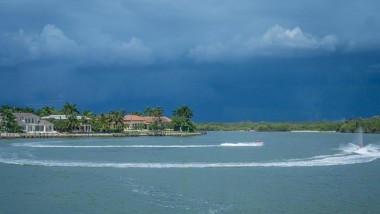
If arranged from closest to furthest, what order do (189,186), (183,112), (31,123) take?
1. (189,186)
2. (31,123)
3. (183,112)

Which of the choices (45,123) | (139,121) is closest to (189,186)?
(45,123)

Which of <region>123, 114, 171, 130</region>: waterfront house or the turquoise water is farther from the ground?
<region>123, 114, 171, 130</region>: waterfront house

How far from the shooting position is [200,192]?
31.0m

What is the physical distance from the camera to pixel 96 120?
12731cm

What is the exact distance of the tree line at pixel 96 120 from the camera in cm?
11265

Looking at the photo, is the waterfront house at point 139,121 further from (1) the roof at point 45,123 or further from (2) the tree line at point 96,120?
(1) the roof at point 45,123

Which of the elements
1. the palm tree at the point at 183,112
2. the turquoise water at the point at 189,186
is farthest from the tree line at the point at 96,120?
the turquoise water at the point at 189,186

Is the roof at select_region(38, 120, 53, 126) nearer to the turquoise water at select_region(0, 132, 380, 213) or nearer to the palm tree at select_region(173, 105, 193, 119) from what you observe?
the palm tree at select_region(173, 105, 193, 119)

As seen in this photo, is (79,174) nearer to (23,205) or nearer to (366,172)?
(23,205)

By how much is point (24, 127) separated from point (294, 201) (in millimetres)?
100643

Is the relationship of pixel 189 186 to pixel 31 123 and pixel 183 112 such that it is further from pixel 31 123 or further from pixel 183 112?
pixel 183 112

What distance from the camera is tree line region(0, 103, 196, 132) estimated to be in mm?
112650

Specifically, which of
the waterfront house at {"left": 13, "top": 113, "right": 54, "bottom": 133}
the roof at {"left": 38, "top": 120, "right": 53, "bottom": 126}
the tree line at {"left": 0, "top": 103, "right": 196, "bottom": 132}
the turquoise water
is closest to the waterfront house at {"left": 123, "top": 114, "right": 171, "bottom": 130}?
the tree line at {"left": 0, "top": 103, "right": 196, "bottom": 132}

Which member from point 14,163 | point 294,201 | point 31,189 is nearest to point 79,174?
point 31,189
